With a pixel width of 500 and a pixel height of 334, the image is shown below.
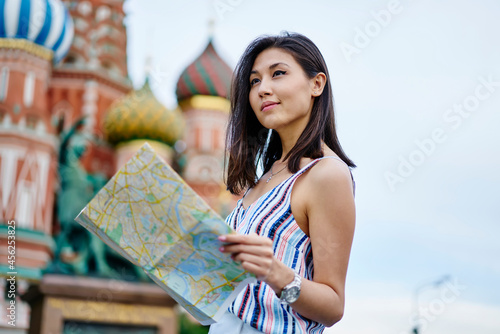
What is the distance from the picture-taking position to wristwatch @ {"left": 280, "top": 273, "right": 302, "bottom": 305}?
1187mm

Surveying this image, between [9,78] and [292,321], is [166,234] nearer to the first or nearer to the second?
[292,321]

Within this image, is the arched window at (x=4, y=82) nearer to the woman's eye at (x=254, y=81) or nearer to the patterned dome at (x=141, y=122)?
the patterned dome at (x=141, y=122)

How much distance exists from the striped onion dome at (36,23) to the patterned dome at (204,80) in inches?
176

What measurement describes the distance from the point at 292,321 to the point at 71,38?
16.4m

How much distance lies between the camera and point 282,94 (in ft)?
4.73

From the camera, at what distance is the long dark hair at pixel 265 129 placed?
4.76 ft

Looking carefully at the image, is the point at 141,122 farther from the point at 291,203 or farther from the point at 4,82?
the point at 291,203

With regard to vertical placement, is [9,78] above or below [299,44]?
above

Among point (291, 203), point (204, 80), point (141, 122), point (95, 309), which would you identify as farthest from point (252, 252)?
point (204, 80)

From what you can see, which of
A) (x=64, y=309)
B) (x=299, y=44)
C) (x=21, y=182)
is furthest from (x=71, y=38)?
(x=299, y=44)

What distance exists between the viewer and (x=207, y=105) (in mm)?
19547

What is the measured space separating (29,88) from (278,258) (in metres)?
15.1

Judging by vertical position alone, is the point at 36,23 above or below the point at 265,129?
above

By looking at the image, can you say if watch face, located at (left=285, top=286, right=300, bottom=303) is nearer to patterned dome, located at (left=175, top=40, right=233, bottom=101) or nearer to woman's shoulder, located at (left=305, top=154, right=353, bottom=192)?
woman's shoulder, located at (left=305, top=154, right=353, bottom=192)
